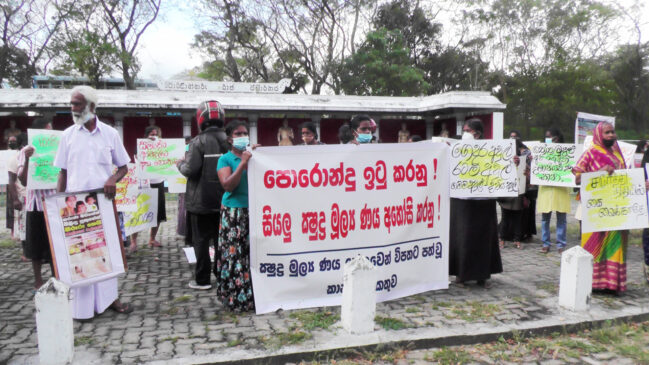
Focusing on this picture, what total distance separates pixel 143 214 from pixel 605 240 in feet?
20.0

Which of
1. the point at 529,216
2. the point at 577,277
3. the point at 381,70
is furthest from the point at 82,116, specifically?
the point at 381,70

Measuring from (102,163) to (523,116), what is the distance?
3567 cm

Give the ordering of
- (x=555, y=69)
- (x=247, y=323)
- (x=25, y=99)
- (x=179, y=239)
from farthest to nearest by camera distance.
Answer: (x=555, y=69) → (x=25, y=99) → (x=179, y=239) → (x=247, y=323)

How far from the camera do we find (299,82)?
32.5 metres

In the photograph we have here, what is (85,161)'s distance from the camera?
4.12 metres

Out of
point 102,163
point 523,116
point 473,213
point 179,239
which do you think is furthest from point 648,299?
point 523,116

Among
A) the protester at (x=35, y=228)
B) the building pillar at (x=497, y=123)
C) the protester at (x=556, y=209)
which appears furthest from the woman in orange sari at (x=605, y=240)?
the building pillar at (x=497, y=123)

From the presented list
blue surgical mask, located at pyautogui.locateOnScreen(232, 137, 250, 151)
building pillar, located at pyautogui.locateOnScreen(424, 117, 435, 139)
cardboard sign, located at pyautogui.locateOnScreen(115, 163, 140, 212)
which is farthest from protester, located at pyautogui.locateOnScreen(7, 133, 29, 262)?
building pillar, located at pyautogui.locateOnScreen(424, 117, 435, 139)

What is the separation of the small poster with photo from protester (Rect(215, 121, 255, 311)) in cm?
90

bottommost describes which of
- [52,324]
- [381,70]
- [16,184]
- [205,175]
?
[52,324]

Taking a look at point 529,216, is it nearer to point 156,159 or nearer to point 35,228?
point 156,159

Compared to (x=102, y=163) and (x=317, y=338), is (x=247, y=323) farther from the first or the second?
(x=102, y=163)

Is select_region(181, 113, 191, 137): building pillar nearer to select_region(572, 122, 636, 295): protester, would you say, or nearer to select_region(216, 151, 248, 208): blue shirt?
select_region(216, 151, 248, 208): blue shirt

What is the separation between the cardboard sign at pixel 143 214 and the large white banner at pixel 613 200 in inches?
229
